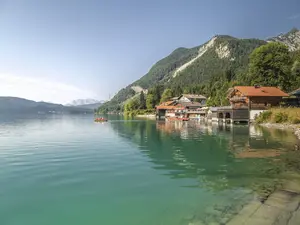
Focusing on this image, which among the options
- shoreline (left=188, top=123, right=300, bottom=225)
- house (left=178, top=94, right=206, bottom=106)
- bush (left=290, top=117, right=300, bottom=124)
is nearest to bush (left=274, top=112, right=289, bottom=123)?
bush (left=290, top=117, right=300, bottom=124)

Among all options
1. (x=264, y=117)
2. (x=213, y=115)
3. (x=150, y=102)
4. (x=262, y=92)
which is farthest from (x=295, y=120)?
(x=150, y=102)

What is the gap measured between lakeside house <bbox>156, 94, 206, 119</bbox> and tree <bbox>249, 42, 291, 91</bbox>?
84.2 ft

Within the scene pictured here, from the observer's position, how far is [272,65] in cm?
7175

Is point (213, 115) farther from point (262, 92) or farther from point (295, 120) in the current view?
point (295, 120)

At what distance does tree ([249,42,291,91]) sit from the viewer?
7169 centimetres

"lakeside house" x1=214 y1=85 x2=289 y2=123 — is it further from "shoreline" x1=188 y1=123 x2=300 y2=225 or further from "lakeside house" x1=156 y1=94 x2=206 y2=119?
"shoreline" x1=188 y1=123 x2=300 y2=225

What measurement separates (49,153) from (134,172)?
1201 centimetres

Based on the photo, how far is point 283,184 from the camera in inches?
560

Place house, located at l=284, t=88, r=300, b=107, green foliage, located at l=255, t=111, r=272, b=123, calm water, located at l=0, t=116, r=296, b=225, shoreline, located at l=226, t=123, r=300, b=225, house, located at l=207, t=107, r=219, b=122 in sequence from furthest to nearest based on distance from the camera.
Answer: house, located at l=207, t=107, r=219, b=122
house, located at l=284, t=88, r=300, b=107
green foliage, located at l=255, t=111, r=272, b=123
calm water, located at l=0, t=116, r=296, b=225
shoreline, located at l=226, t=123, r=300, b=225

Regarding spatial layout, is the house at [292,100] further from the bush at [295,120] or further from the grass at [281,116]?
the bush at [295,120]

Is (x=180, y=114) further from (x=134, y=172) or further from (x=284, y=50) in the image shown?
(x=134, y=172)

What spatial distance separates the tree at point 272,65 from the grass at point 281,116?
18.4m

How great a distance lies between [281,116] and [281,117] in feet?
0.87

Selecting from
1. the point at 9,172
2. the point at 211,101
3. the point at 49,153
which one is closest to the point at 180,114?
the point at 211,101
